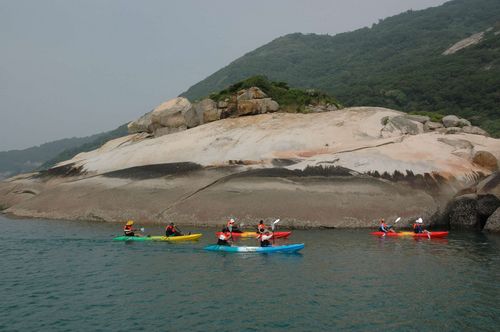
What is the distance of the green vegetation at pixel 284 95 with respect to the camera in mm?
52775

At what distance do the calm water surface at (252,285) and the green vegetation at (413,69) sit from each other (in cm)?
4307

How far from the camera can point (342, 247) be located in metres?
27.6

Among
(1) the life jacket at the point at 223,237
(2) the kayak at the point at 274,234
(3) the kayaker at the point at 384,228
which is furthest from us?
(3) the kayaker at the point at 384,228

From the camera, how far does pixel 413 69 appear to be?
368 ft

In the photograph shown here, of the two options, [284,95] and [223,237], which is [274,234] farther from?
[284,95]

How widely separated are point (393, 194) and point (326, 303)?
1820 cm

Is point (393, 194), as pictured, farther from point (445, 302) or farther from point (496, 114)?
point (496, 114)

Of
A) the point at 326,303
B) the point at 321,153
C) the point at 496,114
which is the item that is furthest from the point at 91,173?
the point at 496,114

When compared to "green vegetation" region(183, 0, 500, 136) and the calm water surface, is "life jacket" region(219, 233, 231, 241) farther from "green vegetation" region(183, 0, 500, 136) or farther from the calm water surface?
"green vegetation" region(183, 0, 500, 136)

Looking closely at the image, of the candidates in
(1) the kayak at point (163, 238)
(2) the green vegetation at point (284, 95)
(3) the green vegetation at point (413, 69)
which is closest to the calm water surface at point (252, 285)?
(1) the kayak at point (163, 238)

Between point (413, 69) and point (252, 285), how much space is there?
101m

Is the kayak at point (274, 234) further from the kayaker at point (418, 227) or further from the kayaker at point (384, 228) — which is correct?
the kayaker at point (418, 227)

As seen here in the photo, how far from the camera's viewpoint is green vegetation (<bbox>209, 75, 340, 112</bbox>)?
52775mm

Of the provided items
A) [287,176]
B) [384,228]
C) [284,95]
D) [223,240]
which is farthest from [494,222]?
[284,95]
